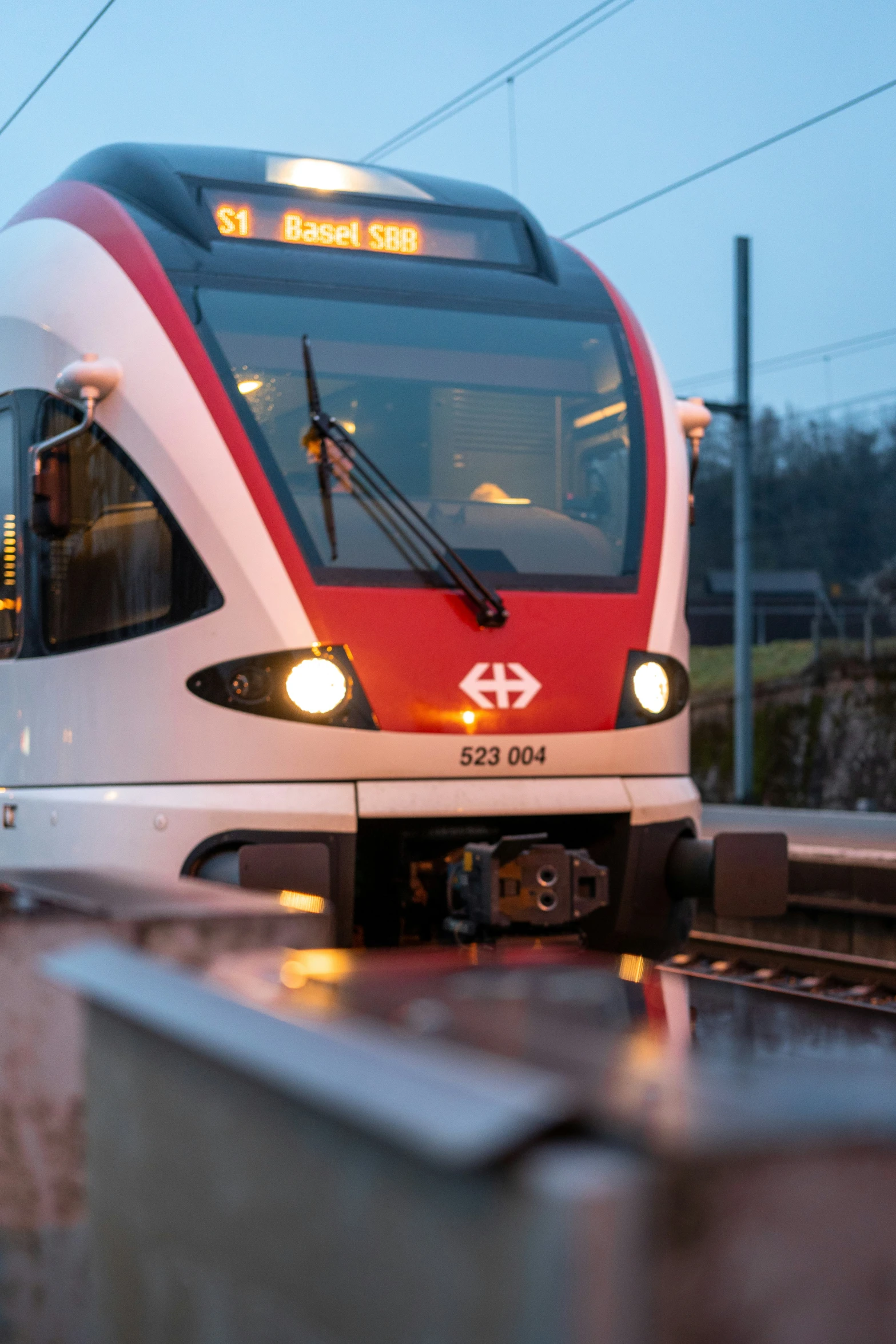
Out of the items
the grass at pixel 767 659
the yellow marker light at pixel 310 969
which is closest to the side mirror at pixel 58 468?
the yellow marker light at pixel 310 969

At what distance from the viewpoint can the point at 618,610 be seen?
571cm

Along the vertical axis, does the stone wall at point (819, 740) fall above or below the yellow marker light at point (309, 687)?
below

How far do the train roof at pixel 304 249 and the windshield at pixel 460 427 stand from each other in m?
0.12

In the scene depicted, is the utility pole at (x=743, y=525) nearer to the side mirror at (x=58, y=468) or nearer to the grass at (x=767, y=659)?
the grass at (x=767, y=659)

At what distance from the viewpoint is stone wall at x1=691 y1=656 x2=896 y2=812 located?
30.4 metres

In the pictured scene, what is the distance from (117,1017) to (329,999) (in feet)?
1.15

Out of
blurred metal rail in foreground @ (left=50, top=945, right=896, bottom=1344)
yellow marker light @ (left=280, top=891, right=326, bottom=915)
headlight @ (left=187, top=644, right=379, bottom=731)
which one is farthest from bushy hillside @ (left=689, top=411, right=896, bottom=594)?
blurred metal rail in foreground @ (left=50, top=945, right=896, bottom=1344)

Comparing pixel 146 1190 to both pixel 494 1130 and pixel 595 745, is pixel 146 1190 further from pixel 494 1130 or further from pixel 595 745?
pixel 595 745

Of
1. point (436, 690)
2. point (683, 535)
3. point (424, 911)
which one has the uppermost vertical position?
point (683, 535)

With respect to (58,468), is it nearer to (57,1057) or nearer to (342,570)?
(342,570)

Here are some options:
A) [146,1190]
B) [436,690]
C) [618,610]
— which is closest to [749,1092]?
[146,1190]

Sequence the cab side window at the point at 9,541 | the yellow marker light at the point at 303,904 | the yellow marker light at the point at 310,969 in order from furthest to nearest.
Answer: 1. the cab side window at the point at 9,541
2. the yellow marker light at the point at 303,904
3. the yellow marker light at the point at 310,969

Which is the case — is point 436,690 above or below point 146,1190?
above

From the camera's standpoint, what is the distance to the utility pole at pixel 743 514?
69.4 feet
